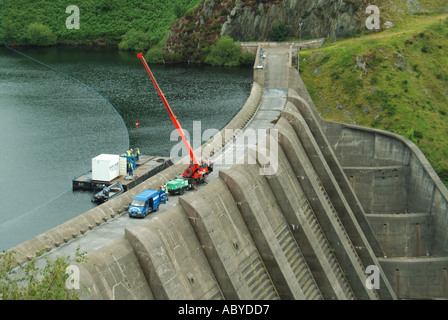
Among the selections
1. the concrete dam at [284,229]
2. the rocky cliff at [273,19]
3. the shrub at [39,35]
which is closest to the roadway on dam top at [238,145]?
the concrete dam at [284,229]

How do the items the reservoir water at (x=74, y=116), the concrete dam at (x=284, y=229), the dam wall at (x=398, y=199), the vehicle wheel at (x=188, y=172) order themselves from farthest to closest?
the reservoir water at (x=74, y=116) < the dam wall at (x=398, y=199) < the vehicle wheel at (x=188, y=172) < the concrete dam at (x=284, y=229)

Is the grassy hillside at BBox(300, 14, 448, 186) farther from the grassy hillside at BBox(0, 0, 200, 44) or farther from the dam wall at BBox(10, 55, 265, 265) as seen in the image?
the grassy hillside at BBox(0, 0, 200, 44)

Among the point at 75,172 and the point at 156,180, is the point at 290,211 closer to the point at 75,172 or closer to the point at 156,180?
the point at 156,180

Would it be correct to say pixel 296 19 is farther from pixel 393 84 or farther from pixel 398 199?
pixel 398 199

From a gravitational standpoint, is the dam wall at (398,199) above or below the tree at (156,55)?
below

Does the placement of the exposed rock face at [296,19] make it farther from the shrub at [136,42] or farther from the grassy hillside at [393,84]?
the shrub at [136,42]

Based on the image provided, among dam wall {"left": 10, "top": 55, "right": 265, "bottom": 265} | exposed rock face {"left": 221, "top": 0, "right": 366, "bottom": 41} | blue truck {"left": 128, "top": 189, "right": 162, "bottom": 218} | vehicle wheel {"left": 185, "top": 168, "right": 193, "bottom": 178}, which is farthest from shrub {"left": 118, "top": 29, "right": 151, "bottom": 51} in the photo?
blue truck {"left": 128, "top": 189, "right": 162, "bottom": 218}

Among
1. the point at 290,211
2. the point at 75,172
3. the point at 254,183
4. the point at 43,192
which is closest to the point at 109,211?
the point at 254,183
